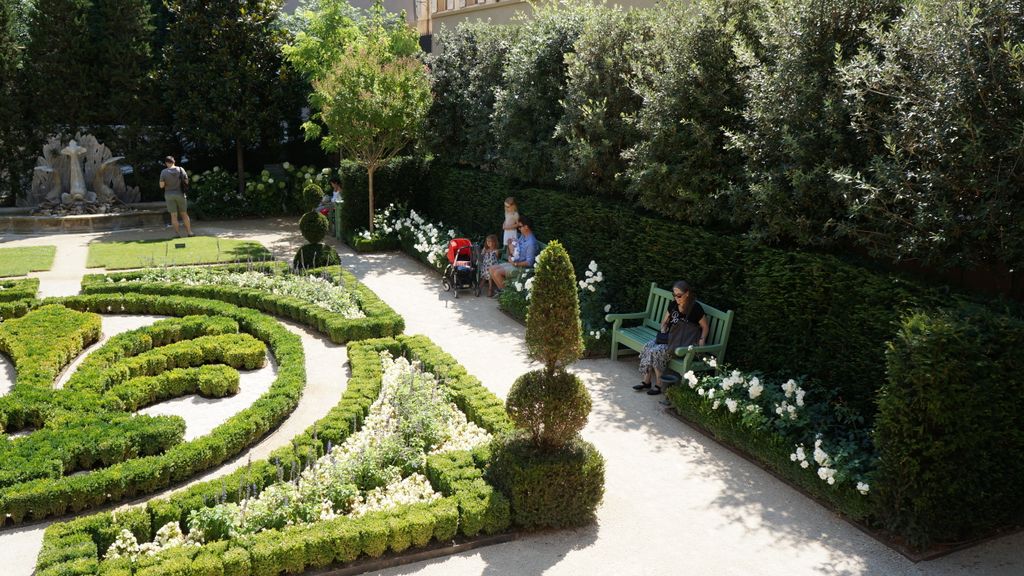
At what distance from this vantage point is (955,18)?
21.6ft

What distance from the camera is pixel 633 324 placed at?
1091 centimetres

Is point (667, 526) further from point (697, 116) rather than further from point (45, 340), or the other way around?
point (45, 340)

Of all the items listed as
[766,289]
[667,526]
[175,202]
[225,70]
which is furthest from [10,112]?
[667,526]

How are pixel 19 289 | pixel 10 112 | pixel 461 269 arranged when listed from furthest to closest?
pixel 10 112 → pixel 461 269 → pixel 19 289

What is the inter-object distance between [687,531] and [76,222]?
60.8 feet

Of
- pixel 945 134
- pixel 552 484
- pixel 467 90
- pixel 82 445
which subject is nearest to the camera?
pixel 552 484

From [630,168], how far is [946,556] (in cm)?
635

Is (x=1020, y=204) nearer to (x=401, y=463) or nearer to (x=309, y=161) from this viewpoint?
(x=401, y=463)

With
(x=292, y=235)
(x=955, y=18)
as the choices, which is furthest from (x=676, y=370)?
(x=292, y=235)

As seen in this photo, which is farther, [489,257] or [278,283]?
[489,257]

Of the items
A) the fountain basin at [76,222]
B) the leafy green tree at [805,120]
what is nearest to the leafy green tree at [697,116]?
the leafy green tree at [805,120]

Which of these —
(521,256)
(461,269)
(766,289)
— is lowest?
(461,269)

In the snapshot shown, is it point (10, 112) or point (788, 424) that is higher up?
point (10, 112)

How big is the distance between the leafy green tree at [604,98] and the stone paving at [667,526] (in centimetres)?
352
